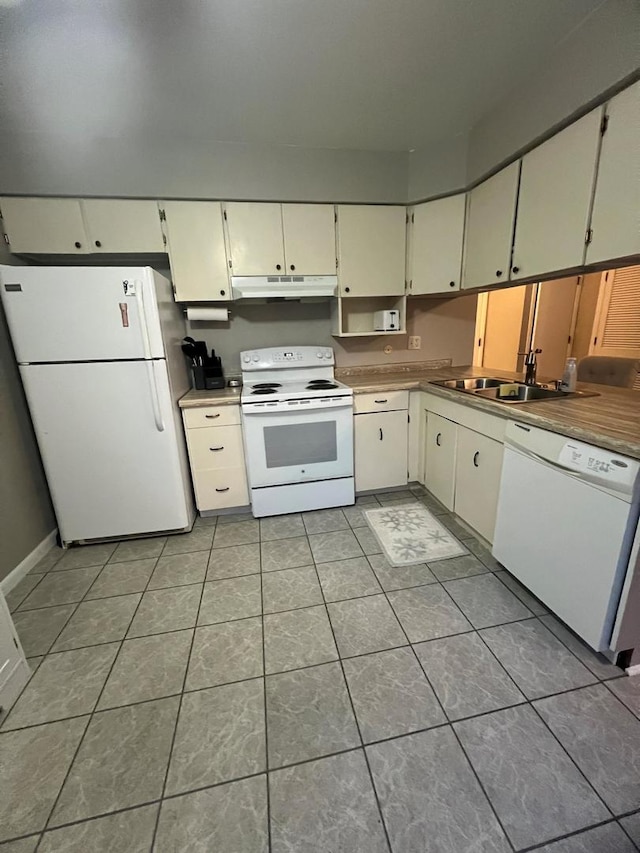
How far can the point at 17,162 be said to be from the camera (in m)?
2.02

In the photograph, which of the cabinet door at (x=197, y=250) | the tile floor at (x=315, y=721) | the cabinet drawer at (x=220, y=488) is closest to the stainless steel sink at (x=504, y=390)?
the tile floor at (x=315, y=721)

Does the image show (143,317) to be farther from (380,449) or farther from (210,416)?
(380,449)

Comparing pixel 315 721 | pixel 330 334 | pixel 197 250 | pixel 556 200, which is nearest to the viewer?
pixel 315 721

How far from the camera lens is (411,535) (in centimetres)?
221

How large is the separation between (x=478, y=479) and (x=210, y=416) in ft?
5.81

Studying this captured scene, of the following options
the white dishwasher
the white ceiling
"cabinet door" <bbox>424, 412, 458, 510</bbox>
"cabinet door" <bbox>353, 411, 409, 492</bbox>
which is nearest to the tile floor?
the white dishwasher

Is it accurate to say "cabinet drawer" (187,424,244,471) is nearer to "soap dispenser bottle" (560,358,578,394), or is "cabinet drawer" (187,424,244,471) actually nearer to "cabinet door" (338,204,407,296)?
"cabinet door" (338,204,407,296)

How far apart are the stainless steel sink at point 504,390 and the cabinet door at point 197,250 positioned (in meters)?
1.71

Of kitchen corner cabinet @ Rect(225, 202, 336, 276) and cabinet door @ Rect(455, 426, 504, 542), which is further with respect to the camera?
kitchen corner cabinet @ Rect(225, 202, 336, 276)

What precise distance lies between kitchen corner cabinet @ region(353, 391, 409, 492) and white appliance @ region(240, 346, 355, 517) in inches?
4.2

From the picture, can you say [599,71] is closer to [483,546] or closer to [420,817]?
[483,546]

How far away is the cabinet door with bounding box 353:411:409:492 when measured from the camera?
255 centimetres

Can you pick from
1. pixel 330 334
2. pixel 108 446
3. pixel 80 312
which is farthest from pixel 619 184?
pixel 108 446

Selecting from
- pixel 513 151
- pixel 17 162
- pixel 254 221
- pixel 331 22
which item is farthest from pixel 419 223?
pixel 17 162
